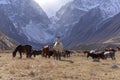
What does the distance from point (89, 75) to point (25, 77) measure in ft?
14.8

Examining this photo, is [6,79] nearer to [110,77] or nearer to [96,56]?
[110,77]

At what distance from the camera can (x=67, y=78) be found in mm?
23609

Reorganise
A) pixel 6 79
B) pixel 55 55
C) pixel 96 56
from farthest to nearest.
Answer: pixel 96 56 < pixel 55 55 < pixel 6 79

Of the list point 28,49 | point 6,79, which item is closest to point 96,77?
point 6,79

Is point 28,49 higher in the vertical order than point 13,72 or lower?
higher

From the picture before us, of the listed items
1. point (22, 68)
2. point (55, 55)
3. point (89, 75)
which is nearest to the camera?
point (89, 75)

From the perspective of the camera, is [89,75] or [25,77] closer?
[25,77]

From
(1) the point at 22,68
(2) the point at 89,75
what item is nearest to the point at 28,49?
(1) the point at 22,68

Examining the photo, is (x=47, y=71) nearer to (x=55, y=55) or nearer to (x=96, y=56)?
(x=55, y=55)

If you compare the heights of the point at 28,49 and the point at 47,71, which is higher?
the point at 28,49

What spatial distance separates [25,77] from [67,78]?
255 cm

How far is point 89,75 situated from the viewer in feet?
83.4

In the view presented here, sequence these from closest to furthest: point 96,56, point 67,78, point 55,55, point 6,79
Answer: point 6,79, point 67,78, point 55,55, point 96,56

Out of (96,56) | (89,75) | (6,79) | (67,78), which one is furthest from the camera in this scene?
(96,56)
